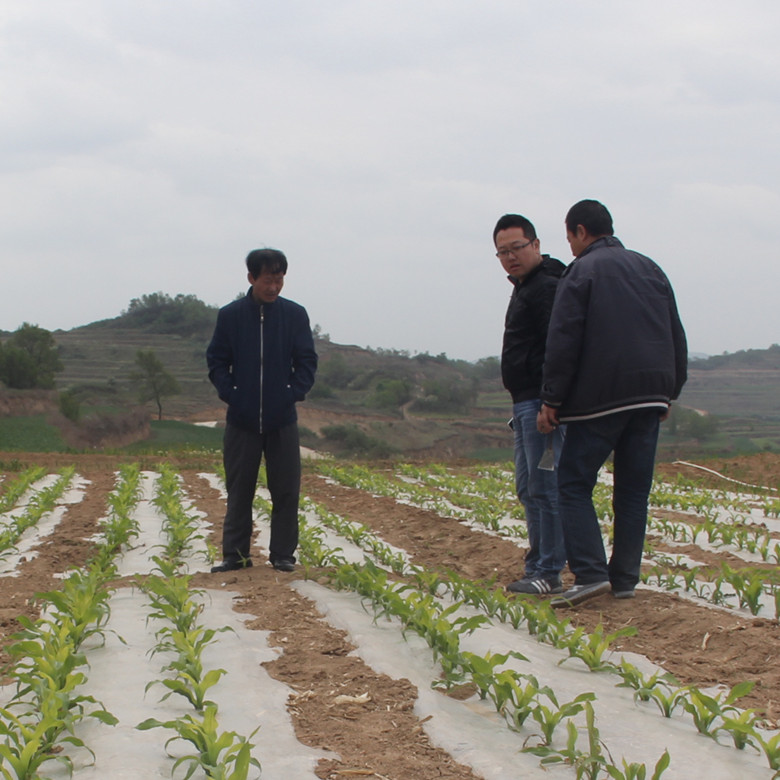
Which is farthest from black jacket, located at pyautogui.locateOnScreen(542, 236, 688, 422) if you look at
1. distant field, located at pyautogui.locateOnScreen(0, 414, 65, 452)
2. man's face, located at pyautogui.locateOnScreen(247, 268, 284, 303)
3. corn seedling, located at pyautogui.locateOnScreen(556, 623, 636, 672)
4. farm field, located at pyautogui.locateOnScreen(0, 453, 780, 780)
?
distant field, located at pyautogui.locateOnScreen(0, 414, 65, 452)

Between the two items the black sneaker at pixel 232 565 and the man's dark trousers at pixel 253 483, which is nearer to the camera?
the black sneaker at pixel 232 565

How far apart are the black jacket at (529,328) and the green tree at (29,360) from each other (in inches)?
1482

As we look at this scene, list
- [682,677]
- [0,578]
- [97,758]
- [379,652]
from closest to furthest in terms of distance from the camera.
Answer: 1. [97,758]
2. [682,677]
3. [379,652]
4. [0,578]

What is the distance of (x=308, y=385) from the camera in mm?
4832

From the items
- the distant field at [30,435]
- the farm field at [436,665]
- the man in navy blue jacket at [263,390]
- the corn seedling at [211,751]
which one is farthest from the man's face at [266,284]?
the distant field at [30,435]

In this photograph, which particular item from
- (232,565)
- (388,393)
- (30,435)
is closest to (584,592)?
(232,565)

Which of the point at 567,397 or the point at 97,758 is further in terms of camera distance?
the point at 567,397

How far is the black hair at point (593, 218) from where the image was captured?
4020mm

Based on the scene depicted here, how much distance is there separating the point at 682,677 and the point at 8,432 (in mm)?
27342

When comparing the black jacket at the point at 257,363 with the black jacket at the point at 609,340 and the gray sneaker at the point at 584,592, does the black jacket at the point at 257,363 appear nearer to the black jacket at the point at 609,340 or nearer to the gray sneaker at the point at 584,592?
the black jacket at the point at 609,340

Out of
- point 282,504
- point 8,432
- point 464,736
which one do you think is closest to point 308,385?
point 282,504

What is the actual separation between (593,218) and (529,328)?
64 cm

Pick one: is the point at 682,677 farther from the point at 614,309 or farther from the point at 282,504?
the point at 282,504

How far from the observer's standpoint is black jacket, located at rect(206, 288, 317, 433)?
475cm
